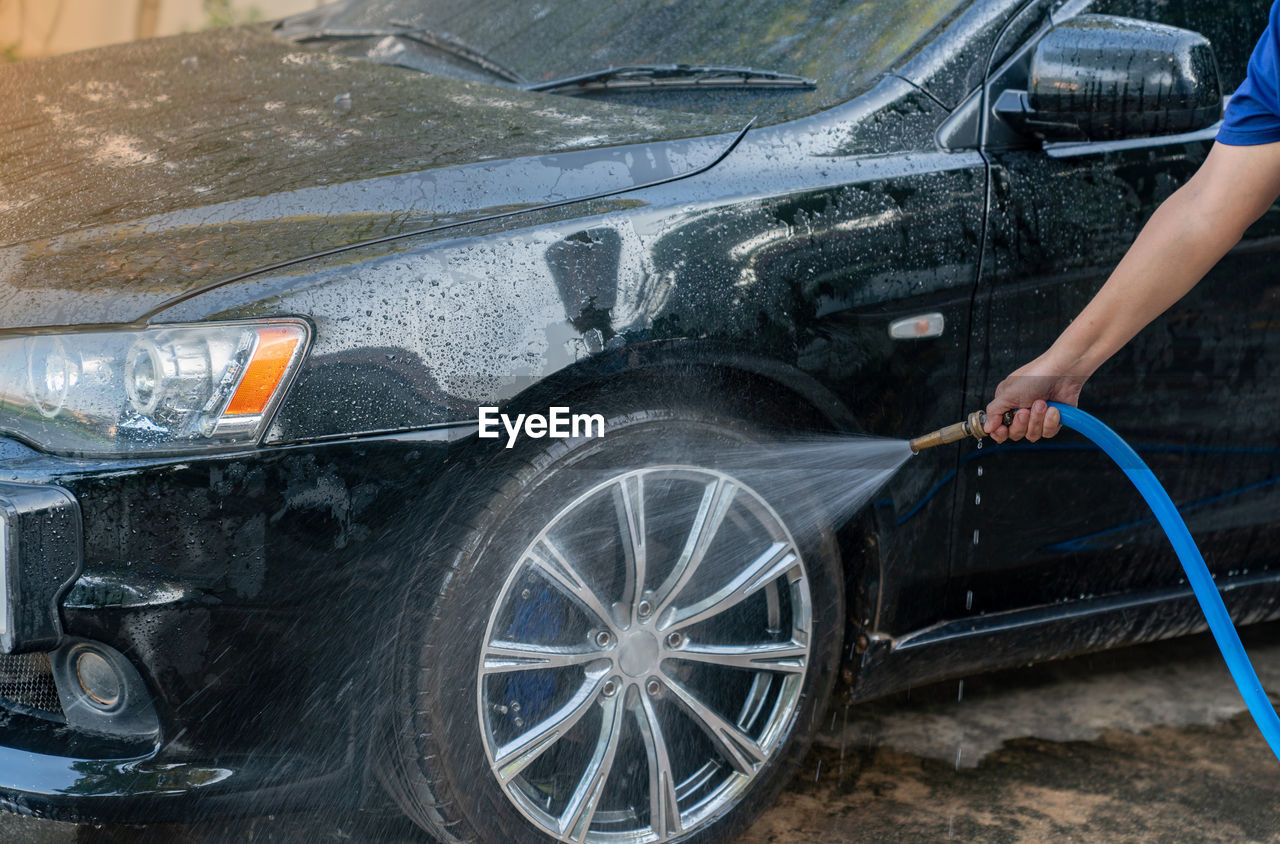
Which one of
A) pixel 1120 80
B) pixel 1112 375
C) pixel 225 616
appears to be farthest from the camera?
pixel 1112 375

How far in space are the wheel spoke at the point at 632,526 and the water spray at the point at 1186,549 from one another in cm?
50

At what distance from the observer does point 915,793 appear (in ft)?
8.84

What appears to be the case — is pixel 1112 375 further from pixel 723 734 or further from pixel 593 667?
pixel 593 667

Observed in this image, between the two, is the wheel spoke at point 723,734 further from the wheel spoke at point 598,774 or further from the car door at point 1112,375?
the car door at point 1112,375

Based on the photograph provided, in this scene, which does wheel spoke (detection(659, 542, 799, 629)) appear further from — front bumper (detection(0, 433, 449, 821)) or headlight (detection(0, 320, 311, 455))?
headlight (detection(0, 320, 311, 455))

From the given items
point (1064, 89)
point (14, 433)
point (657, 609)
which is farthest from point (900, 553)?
point (14, 433)

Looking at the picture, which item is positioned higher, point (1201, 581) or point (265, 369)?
point (265, 369)

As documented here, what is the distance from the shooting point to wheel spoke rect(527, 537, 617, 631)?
6.77 feet

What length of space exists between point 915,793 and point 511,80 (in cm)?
181

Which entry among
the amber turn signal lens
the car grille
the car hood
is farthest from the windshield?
the car grille

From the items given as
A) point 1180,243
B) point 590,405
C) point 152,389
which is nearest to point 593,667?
point 590,405

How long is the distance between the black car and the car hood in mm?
11

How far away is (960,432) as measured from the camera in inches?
85.0

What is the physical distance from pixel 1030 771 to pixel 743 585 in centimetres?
97
